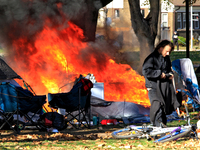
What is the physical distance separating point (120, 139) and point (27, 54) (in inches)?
306

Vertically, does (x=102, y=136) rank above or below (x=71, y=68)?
below

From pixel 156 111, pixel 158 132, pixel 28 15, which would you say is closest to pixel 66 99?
pixel 156 111

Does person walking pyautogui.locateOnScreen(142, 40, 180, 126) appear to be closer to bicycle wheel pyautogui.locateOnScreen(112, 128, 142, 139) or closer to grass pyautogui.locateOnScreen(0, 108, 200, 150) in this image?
bicycle wheel pyautogui.locateOnScreen(112, 128, 142, 139)

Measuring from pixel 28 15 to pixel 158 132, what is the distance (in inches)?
395

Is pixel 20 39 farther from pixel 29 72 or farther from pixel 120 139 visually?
pixel 120 139

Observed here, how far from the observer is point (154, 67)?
752 centimetres

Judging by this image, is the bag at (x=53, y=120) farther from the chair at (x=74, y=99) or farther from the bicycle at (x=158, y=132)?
the bicycle at (x=158, y=132)

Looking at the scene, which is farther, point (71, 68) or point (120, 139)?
point (71, 68)

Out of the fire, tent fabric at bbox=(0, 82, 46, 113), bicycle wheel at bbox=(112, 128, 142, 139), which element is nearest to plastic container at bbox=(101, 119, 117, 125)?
tent fabric at bbox=(0, 82, 46, 113)

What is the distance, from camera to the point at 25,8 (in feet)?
52.1

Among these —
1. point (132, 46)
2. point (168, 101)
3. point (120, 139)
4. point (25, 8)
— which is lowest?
point (120, 139)

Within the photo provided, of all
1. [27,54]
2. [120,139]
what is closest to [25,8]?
[27,54]

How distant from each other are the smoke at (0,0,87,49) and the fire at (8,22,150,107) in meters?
0.41

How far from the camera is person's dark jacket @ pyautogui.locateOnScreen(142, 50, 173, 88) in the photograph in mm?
7430
